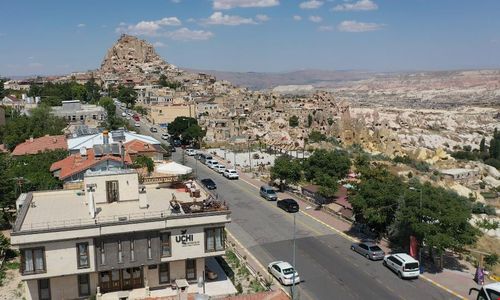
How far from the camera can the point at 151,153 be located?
51625mm

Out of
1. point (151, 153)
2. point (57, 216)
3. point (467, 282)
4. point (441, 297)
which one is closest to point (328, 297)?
point (441, 297)

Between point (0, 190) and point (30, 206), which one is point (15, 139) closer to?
point (0, 190)

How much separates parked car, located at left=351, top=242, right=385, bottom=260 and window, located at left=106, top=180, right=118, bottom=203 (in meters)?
16.2

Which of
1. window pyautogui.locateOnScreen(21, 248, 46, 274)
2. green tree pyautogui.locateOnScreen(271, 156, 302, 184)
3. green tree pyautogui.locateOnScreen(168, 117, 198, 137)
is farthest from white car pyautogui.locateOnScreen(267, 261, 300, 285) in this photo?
green tree pyautogui.locateOnScreen(168, 117, 198, 137)

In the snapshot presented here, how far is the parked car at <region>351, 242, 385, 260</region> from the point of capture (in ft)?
108

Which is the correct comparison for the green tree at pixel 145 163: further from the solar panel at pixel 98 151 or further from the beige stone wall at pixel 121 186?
the beige stone wall at pixel 121 186

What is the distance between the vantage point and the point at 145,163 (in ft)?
146

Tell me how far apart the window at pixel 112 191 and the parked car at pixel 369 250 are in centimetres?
1625

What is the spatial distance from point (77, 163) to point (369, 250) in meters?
23.7

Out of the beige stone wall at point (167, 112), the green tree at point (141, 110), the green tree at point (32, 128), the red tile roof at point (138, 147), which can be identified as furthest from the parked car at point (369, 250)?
the green tree at point (141, 110)

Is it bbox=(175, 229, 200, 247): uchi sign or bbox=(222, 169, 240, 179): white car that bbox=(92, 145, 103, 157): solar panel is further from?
bbox=(222, 169, 240, 179): white car

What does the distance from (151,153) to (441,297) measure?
3219 cm

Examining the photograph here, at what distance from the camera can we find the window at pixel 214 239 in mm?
27375

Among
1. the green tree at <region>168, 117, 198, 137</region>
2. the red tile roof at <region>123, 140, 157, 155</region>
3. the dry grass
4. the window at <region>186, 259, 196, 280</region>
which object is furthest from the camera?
the green tree at <region>168, 117, 198, 137</region>
